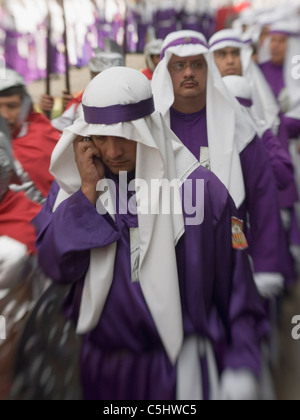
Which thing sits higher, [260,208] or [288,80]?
[288,80]

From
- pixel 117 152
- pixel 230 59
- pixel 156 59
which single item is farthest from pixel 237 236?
pixel 230 59

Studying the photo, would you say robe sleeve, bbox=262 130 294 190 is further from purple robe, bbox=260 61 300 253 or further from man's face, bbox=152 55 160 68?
man's face, bbox=152 55 160 68

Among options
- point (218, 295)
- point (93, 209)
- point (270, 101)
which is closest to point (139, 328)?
point (218, 295)

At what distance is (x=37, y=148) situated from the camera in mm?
3678

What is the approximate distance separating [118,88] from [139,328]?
77 cm

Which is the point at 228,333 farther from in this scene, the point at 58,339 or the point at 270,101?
the point at 270,101

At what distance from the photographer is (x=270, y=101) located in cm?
509

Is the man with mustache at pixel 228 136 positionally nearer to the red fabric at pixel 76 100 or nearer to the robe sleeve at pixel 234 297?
the red fabric at pixel 76 100

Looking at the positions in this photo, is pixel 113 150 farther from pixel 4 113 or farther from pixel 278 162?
pixel 278 162

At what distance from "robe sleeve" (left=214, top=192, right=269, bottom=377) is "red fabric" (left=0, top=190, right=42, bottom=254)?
2.76 feet

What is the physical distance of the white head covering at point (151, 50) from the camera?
10.9 ft

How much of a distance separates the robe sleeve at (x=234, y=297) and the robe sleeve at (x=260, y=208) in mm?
1121

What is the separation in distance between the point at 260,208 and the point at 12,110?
1625 mm

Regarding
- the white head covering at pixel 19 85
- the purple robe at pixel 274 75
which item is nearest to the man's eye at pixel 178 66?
the white head covering at pixel 19 85
